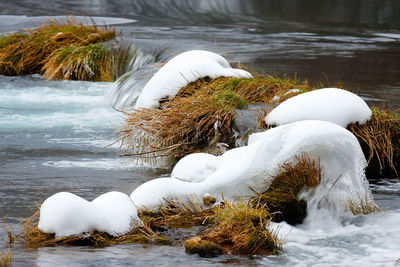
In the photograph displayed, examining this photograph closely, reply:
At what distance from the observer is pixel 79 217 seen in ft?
18.0

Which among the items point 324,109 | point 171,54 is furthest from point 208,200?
point 171,54

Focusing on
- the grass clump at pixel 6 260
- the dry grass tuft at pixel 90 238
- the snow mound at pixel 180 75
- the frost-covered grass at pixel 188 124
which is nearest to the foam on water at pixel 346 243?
the dry grass tuft at pixel 90 238

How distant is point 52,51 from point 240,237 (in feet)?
38.5

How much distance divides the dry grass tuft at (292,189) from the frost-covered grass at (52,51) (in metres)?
9.86

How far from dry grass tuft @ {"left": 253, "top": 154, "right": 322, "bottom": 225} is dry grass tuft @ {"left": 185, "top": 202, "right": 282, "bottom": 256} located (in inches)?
19.0

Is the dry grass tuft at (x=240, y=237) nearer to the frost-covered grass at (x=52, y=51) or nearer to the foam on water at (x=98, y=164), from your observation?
the foam on water at (x=98, y=164)

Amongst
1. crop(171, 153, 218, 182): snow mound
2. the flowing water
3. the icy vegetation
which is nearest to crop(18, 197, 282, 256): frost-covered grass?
the flowing water

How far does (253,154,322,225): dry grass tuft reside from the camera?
6.06 m

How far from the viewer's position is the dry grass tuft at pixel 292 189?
606 centimetres

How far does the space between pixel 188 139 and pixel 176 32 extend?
11.9 m

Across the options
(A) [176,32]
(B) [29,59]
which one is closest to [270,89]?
(B) [29,59]

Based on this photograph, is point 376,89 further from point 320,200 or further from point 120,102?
point 320,200

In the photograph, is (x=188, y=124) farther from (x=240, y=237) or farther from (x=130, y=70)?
(x=130, y=70)

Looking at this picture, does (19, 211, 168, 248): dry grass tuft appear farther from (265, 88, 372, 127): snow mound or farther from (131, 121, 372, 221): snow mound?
(265, 88, 372, 127): snow mound
